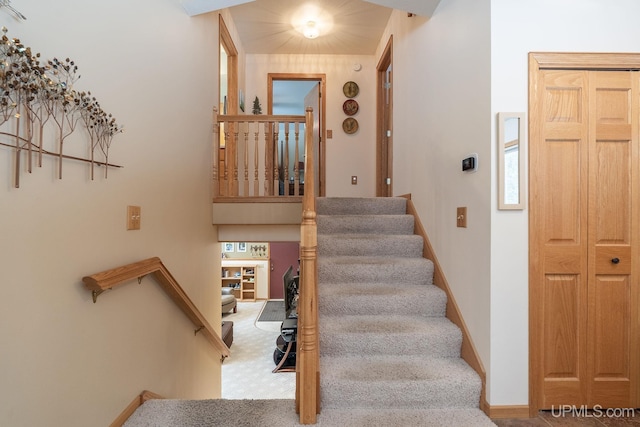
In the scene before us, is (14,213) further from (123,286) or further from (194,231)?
(194,231)

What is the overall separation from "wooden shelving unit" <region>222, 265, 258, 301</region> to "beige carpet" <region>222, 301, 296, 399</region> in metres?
1.60

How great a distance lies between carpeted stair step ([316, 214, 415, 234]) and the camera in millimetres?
3322

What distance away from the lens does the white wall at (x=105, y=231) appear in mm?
1197

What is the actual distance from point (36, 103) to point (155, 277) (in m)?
1.24

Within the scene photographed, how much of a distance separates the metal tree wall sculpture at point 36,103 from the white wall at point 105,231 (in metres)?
0.05

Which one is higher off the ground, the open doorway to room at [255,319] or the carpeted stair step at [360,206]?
the carpeted stair step at [360,206]

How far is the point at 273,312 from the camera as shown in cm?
939

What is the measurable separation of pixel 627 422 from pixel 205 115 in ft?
12.2

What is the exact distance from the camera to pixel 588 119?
6.37 ft

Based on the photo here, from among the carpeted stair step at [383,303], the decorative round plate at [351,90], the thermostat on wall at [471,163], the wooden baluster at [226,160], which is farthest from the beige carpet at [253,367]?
the decorative round plate at [351,90]

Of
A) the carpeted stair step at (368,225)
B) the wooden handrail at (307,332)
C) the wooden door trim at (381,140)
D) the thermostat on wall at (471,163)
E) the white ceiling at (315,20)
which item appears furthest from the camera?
the wooden door trim at (381,140)

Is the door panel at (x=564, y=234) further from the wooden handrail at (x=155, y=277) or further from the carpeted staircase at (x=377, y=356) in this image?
the wooden handrail at (x=155, y=277)

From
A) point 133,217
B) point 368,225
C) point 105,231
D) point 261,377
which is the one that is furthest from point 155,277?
point 261,377

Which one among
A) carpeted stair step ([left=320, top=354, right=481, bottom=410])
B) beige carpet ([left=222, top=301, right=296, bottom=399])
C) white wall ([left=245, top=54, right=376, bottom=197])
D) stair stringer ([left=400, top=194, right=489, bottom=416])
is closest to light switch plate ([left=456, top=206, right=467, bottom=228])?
stair stringer ([left=400, top=194, right=489, bottom=416])
